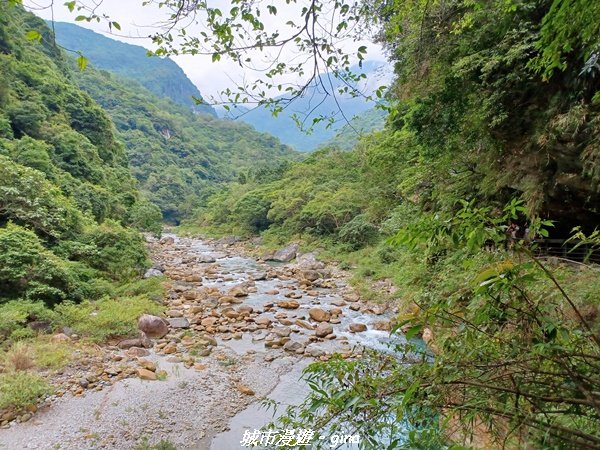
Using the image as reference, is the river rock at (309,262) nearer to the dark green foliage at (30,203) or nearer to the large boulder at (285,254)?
the large boulder at (285,254)

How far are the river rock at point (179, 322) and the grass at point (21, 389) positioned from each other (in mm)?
3371

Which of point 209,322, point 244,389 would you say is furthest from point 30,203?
point 244,389

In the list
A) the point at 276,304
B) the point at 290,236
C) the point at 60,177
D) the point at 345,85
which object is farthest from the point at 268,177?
the point at 345,85

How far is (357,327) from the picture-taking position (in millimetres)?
8594

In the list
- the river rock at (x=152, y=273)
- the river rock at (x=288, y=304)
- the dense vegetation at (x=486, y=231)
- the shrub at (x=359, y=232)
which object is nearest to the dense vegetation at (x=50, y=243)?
the river rock at (x=152, y=273)

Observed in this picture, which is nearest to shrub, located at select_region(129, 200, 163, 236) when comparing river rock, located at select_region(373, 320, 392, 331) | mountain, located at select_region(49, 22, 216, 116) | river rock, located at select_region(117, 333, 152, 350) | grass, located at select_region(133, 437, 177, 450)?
river rock, located at select_region(117, 333, 152, 350)

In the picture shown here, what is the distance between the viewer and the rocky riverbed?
4496 mm

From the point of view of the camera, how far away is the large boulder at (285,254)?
18547mm

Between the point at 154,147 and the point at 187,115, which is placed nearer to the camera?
the point at 154,147

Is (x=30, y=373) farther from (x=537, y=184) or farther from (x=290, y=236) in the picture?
(x=290, y=236)

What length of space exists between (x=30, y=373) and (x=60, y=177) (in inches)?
427

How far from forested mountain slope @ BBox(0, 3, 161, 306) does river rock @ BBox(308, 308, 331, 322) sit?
18.2ft

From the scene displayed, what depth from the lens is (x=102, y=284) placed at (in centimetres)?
911

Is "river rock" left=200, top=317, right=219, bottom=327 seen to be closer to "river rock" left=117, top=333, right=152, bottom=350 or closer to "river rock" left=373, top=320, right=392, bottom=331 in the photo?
"river rock" left=117, top=333, right=152, bottom=350
